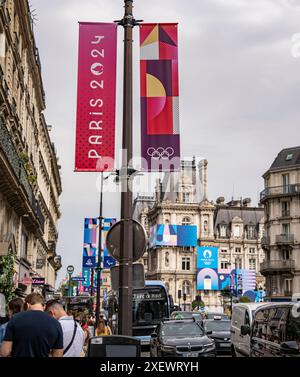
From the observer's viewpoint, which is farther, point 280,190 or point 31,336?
point 280,190

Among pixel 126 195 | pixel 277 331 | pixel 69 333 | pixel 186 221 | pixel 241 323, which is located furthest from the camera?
pixel 186 221

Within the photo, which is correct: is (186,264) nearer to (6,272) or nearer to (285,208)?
(285,208)

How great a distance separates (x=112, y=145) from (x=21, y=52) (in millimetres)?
22578

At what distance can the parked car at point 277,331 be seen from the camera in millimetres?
10659

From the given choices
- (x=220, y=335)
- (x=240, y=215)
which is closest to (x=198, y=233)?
(x=240, y=215)

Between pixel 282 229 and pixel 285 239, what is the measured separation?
4.61 feet

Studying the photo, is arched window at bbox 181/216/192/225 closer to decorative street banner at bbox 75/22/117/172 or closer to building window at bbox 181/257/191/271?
building window at bbox 181/257/191/271

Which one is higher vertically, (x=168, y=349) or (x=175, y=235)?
(x=175, y=235)

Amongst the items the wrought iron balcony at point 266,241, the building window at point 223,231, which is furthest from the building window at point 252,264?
the wrought iron balcony at point 266,241

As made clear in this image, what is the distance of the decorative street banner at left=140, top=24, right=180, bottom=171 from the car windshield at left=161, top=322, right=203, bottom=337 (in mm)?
10080

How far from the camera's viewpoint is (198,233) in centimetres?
11138

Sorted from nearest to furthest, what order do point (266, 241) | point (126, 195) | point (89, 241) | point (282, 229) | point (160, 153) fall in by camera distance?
point (126, 195) → point (160, 153) → point (89, 241) → point (282, 229) → point (266, 241)
